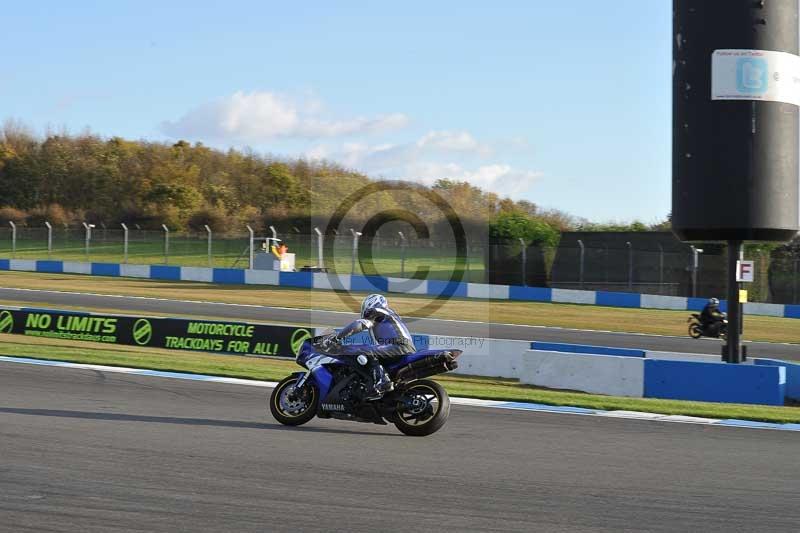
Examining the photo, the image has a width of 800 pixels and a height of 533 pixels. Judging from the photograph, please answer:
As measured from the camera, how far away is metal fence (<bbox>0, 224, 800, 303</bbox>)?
37.2 metres

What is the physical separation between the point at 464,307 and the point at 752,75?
2002 cm

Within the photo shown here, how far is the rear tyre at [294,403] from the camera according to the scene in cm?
1024

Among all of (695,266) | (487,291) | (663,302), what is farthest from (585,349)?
Answer: (695,266)

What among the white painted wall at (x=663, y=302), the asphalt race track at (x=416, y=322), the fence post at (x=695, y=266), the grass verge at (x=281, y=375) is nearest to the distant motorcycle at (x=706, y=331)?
the asphalt race track at (x=416, y=322)

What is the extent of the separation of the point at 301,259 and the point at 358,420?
33.2 metres

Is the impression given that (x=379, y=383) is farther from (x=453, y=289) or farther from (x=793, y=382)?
(x=453, y=289)

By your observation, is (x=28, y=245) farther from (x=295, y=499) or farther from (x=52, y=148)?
(x=295, y=499)

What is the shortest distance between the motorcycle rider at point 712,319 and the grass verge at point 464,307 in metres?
1.52

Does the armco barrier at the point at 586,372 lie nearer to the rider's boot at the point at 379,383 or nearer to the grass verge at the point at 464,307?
the rider's boot at the point at 379,383

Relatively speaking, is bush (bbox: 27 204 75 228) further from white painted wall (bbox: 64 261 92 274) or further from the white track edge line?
the white track edge line

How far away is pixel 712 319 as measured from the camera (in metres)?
27.5

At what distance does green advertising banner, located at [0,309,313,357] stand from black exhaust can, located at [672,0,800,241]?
765cm

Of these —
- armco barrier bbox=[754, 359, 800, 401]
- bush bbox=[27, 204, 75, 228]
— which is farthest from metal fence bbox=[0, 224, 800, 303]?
bush bbox=[27, 204, 75, 228]

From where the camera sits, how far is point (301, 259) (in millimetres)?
42875
